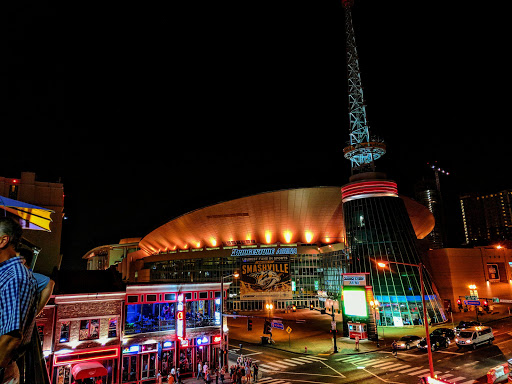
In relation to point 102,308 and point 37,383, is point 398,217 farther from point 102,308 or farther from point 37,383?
point 37,383

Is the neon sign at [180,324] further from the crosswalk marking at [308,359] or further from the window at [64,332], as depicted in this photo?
the crosswalk marking at [308,359]

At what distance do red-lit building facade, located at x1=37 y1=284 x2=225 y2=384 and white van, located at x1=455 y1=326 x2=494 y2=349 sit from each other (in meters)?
24.7

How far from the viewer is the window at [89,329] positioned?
26.4 metres

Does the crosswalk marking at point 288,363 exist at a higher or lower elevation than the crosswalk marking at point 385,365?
lower

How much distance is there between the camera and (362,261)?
5856cm

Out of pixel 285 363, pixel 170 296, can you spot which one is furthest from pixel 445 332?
pixel 170 296

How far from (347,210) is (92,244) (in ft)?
484

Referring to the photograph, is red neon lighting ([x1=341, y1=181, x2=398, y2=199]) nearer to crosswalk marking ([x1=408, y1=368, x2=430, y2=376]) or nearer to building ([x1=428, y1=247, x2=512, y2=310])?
building ([x1=428, y1=247, x2=512, y2=310])

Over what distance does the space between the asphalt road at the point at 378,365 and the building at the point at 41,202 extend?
2282 centimetres

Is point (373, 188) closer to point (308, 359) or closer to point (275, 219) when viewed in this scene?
point (275, 219)

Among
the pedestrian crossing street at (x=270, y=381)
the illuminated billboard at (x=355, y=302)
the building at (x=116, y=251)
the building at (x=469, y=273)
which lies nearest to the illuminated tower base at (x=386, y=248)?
the illuminated billboard at (x=355, y=302)

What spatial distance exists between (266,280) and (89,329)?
44.1 metres

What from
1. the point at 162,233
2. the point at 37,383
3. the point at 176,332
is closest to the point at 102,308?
the point at 176,332

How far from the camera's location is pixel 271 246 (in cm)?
8062
